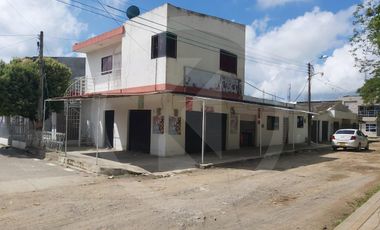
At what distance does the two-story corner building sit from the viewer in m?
17.3

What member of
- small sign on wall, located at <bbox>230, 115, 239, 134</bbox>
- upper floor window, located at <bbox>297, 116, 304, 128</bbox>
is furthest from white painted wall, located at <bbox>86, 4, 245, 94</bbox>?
upper floor window, located at <bbox>297, 116, 304, 128</bbox>

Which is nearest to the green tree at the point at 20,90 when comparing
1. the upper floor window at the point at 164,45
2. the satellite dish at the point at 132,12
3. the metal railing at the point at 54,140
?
the metal railing at the point at 54,140

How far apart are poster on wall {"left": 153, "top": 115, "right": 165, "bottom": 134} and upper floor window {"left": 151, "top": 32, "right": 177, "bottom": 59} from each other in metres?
2.76

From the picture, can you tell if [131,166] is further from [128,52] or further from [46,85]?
[46,85]

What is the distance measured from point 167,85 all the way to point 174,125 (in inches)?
72.8

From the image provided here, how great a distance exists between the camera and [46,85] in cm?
2289

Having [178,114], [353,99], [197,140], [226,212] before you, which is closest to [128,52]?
[178,114]

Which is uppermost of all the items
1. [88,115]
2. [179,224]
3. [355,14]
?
[355,14]

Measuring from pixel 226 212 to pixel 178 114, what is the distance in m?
9.89

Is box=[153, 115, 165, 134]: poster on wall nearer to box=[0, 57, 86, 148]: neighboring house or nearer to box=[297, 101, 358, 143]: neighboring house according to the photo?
box=[0, 57, 86, 148]: neighboring house

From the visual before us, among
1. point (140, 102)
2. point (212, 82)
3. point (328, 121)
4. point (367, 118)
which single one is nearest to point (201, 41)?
point (212, 82)

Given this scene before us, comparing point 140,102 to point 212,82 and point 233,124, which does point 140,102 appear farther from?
point 233,124

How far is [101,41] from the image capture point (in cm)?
2080

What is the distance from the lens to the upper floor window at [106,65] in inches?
843
